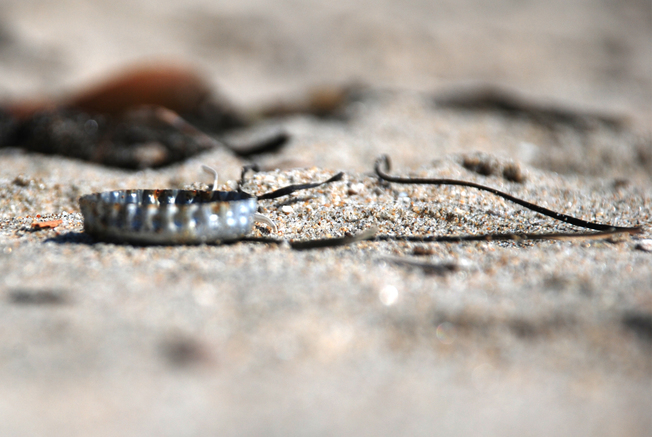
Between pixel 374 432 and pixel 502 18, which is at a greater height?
pixel 502 18

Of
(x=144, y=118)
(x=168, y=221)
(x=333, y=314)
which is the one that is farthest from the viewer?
(x=144, y=118)

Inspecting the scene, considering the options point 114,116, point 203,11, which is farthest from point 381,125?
point 203,11

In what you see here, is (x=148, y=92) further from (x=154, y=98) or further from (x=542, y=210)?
(x=542, y=210)

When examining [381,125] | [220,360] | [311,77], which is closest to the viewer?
[220,360]

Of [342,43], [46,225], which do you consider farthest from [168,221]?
[342,43]

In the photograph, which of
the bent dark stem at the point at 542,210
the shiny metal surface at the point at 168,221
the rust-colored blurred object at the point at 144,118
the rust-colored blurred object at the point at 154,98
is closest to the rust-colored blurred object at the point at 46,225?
the shiny metal surface at the point at 168,221

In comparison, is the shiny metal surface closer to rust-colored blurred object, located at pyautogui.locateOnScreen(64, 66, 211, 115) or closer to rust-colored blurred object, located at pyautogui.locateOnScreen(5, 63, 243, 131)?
rust-colored blurred object, located at pyautogui.locateOnScreen(5, 63, 243, 131)

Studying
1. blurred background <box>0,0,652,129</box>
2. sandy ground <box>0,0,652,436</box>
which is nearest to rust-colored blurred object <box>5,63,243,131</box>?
blurred background <box>0,0,652,129</box>

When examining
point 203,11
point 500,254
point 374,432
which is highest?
point 203,11

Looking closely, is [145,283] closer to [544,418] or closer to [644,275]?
[544,418]
